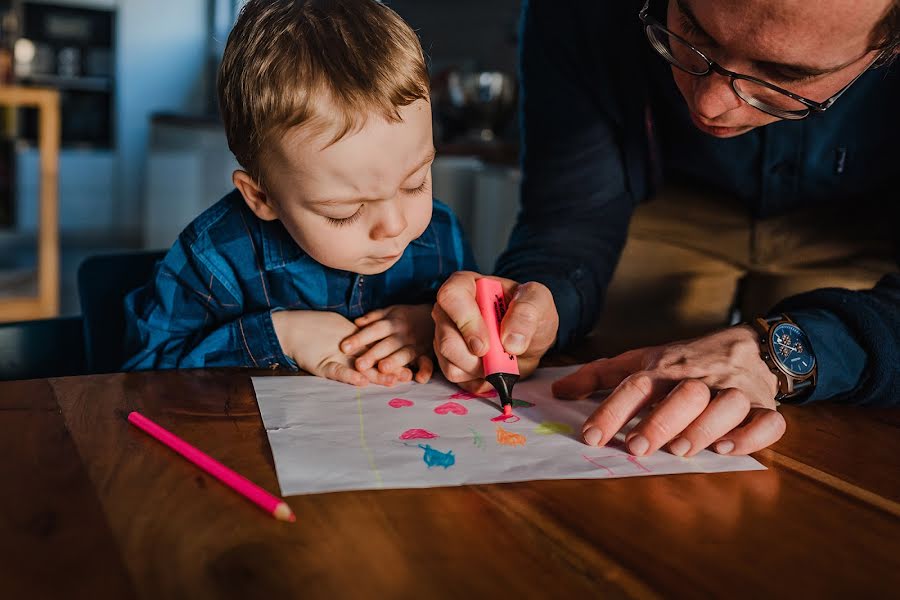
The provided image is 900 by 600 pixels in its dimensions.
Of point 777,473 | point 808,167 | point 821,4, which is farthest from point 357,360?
point 808,167

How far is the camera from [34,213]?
19.6 ft

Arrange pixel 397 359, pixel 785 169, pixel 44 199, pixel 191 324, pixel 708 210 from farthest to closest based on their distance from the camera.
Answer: pixel 44 199 < pixel 708 210 < pixel 785 169 < pixel 191 324 < pixel 397 359

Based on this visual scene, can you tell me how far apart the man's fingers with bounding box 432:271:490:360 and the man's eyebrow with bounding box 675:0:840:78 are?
338 mm

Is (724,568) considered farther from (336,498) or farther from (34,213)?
(34,213)

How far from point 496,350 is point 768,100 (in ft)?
1.23

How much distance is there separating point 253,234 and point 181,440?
453 millimetres

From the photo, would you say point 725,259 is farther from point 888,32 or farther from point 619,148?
point 888,32

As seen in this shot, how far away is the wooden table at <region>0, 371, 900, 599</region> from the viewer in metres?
0.48

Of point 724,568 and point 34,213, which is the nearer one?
point 724,568

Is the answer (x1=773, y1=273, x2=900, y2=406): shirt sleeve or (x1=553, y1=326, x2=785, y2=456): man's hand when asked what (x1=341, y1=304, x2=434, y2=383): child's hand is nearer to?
(x1=553, y1=326, x2=785, y2=456): man's hand

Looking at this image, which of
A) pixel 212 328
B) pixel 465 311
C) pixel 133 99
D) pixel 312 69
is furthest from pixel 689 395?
pixel 133 99

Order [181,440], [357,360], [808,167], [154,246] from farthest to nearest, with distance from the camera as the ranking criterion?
[154,246]
[808,167]
[357,360]
[181,440]

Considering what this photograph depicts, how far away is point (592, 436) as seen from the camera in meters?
0.70

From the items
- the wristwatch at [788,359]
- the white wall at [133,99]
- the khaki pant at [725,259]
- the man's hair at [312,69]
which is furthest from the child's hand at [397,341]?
the white wall at [133,99]
